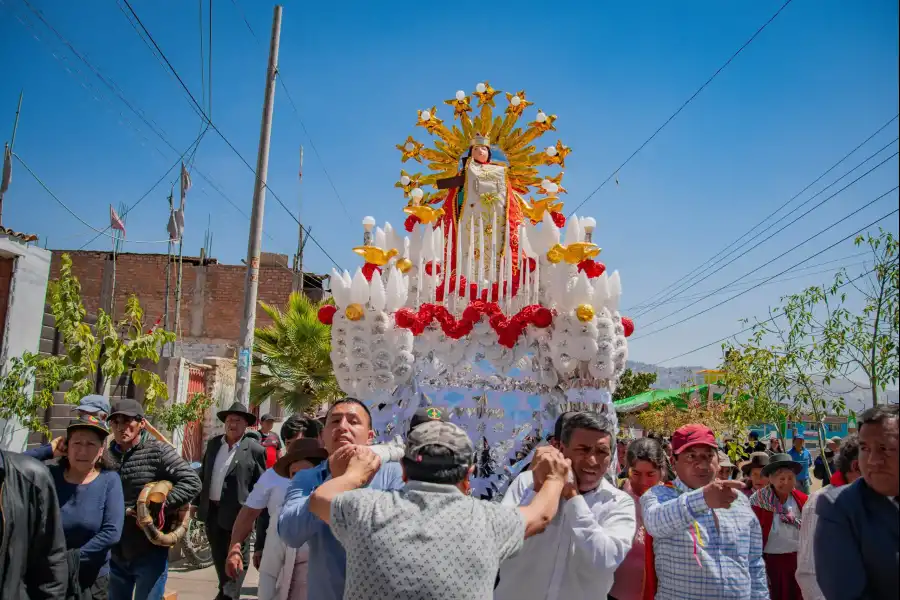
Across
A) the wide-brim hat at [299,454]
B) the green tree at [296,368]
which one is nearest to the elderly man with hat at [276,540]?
the wide-brim hat at [299,454]

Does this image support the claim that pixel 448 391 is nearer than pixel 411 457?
No

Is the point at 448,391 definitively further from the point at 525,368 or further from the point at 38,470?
the point at 38,470

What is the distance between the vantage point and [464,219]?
20.5 feet

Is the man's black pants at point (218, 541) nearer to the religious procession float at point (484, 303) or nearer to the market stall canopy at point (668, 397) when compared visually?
the religious procession float at point (484, 303)

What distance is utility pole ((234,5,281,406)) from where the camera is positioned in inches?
369

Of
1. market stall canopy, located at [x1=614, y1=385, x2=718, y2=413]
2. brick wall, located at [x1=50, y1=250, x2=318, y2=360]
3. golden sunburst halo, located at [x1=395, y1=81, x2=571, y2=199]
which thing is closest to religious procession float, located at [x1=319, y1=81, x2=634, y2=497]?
golden sunburst halo, located at [x1=395, y1=81, x2=571, y2=199]

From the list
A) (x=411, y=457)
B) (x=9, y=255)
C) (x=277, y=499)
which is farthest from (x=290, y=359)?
(x=411, y=457)

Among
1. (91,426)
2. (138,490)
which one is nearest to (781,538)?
(138,490)

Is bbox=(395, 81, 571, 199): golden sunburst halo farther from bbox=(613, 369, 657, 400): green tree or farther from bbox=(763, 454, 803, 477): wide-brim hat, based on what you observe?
bbox=(613, 369, 657, 400): green tree

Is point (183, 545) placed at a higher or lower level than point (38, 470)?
lower

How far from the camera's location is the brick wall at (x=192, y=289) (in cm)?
2527

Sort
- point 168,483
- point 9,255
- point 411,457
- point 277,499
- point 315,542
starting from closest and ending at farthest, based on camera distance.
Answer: point 411,457 < point 315,542 < point 277,499 < point 168,483 < point 9,255

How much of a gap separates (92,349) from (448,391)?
5250mm

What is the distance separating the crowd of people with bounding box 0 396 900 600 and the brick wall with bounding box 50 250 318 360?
68.7 feet
